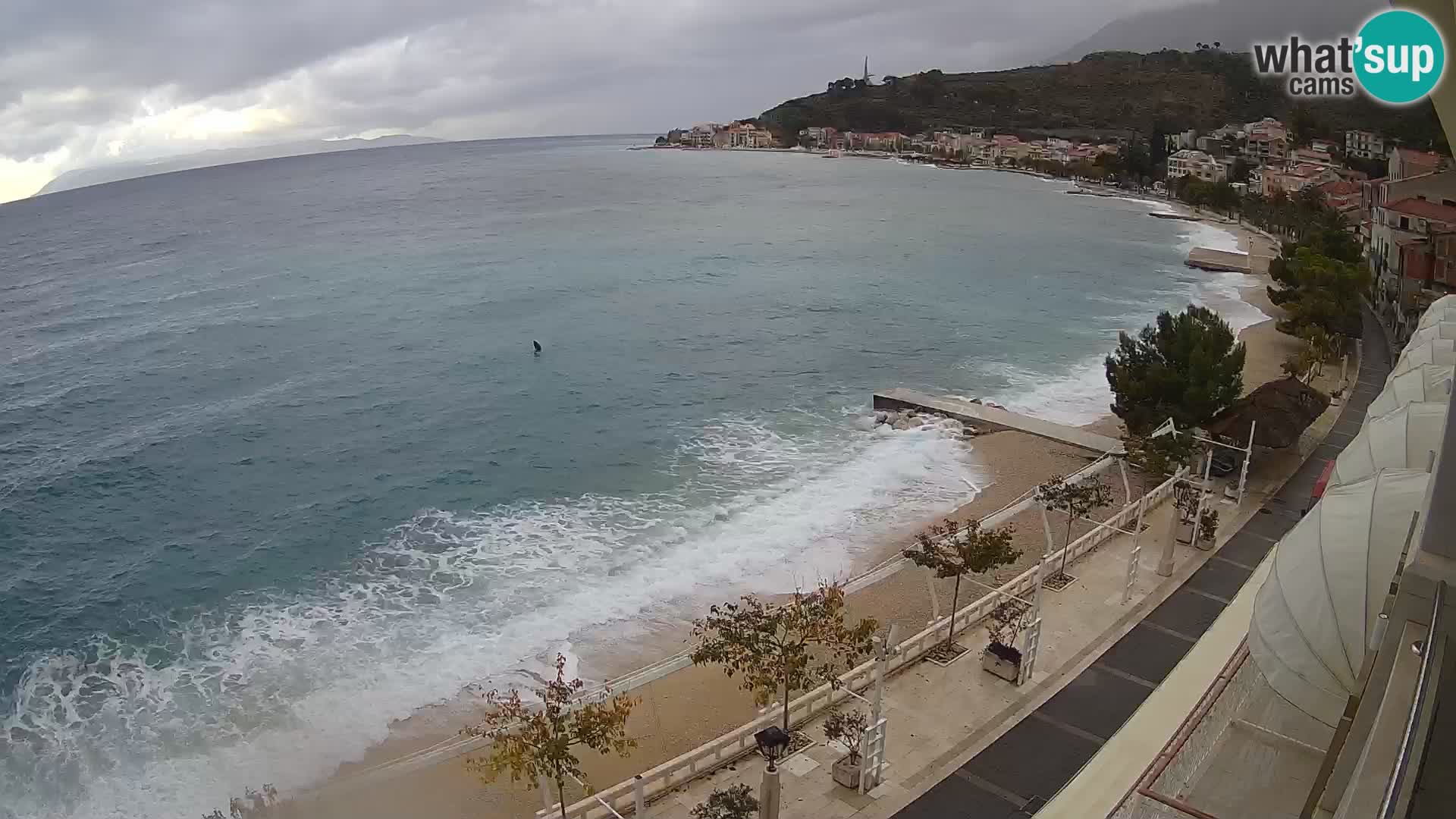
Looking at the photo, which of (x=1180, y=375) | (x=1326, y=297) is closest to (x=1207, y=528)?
(x=1180, y=375)

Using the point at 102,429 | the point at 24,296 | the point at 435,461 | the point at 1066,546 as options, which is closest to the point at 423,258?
the point at 24,296

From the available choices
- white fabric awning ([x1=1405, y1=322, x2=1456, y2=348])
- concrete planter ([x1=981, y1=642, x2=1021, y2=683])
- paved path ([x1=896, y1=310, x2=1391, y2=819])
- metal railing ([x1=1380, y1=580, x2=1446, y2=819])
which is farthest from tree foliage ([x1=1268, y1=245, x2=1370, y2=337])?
metal railing ([x1=1380, y1=580, x2=1446, y2=819])

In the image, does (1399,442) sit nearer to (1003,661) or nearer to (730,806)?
(1003,661)

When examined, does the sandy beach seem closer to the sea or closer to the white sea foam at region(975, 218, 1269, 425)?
the sea

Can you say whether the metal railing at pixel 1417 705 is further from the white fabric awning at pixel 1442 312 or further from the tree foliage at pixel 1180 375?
the tree foliage at pixel 1180 375

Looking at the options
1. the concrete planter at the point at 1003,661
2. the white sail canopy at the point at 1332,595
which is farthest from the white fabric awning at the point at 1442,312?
the white sail canopy at the point at 1332,595
